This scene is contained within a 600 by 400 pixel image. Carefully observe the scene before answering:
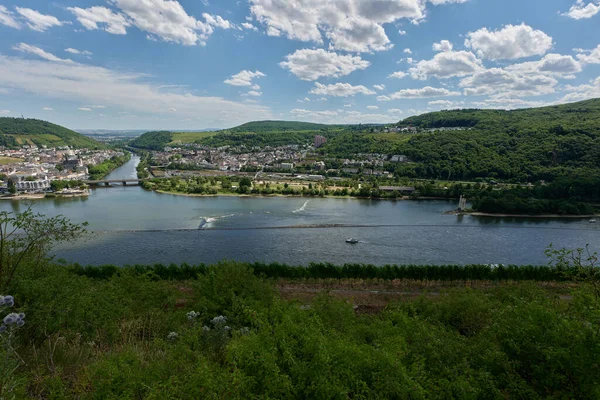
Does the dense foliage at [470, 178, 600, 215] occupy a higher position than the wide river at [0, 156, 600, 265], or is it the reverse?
the dense foliage at [470, 178, 600, 215]

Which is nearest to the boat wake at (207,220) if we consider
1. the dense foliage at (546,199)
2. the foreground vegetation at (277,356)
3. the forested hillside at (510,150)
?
the foreground vegetation at (277,356)

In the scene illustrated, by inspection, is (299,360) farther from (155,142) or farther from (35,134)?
(155,142)

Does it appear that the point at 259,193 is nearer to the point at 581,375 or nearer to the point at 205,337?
the point at 205,337

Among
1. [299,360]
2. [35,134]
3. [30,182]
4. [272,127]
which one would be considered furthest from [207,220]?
[272,127]

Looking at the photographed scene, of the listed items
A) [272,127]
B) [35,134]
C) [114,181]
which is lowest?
[114,181]

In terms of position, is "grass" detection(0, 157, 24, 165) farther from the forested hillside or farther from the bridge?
the forested hillside

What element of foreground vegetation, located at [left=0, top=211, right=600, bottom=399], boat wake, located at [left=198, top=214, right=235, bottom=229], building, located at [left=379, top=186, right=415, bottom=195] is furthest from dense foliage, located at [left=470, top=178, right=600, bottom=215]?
foreground vegetation, located at [left=0, top=211, right=600, bottom=399]
